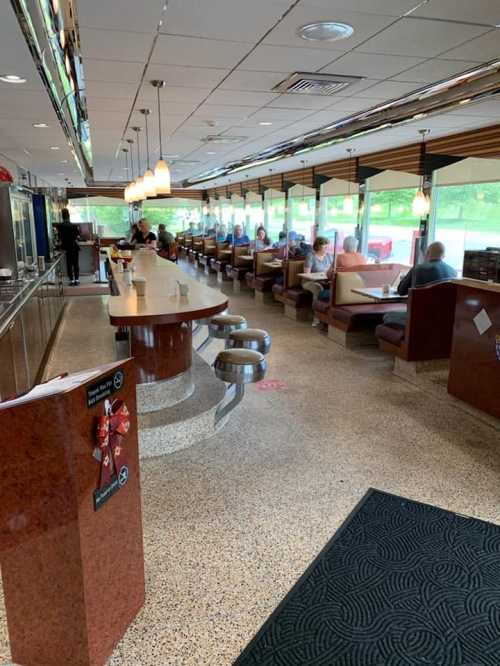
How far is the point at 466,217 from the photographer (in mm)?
7723

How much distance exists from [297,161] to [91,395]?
10.1m

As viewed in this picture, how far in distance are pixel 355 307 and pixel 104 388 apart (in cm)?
528

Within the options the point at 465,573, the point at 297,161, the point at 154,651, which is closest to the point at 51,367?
the point at 154,651

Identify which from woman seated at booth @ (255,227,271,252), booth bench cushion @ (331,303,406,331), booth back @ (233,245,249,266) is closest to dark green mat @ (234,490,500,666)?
booth bench cushion @ (331,303,406,331)

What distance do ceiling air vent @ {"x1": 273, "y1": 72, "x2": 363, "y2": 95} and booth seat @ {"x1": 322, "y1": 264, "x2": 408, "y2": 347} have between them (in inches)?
96.0

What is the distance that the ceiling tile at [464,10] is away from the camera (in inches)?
117

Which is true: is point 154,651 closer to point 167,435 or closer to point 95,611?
point 95,611

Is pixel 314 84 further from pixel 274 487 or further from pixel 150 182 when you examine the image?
pixel 274 487

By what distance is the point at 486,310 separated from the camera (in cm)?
412

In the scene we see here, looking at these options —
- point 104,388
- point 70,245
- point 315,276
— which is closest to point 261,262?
point 315,276

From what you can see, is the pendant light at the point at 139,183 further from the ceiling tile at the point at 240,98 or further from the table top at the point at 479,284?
the table top at the point at 479,284

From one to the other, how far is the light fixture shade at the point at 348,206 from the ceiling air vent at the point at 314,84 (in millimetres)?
5736

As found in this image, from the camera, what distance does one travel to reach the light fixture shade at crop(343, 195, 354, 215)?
10.6 meters

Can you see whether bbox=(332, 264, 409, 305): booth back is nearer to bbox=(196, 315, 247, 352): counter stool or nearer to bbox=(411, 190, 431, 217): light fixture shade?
bbox=(411, 190, 431, 217): light fixture shade
